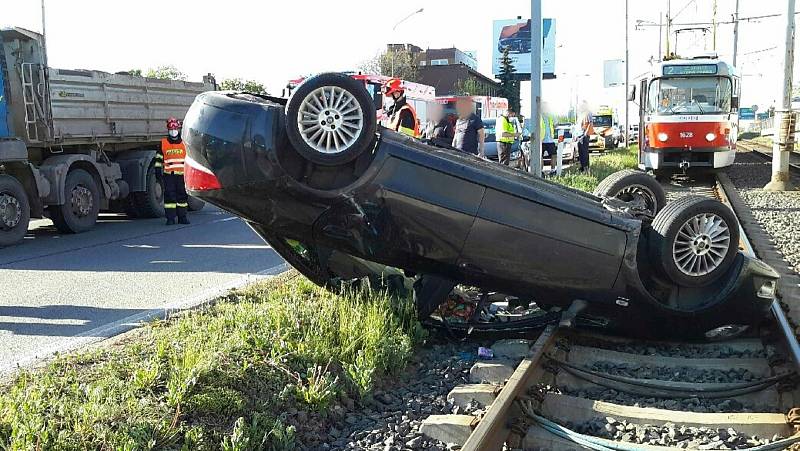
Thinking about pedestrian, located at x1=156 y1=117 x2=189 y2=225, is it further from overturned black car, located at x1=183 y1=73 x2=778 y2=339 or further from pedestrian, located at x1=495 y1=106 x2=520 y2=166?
overturned black car, located at x1=183 y1=73 x2=778 y2=339

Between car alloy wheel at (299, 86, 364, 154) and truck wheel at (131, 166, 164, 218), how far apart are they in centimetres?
1076

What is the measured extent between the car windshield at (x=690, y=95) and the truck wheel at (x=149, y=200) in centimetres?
1205

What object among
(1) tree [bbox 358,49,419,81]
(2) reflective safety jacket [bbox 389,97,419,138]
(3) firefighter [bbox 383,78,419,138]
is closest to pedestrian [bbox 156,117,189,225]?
(3) firefighter [bbox 383,78,419,138]

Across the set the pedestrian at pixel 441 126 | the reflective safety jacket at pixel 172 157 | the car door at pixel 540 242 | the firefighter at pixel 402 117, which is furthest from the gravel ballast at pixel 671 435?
the reflective safety jacket at pixel 172 157

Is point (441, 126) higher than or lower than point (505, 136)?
higher

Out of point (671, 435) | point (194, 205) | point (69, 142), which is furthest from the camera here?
point (194, 205)

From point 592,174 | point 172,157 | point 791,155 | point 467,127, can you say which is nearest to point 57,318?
point 467,127

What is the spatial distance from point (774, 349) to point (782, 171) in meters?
12.6

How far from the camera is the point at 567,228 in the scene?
4785mm

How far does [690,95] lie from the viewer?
60.0ft

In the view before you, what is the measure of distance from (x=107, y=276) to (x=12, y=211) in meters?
3.80

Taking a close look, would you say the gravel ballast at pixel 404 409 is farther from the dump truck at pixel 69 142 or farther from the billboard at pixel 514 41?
the billboard at pixel 514 41

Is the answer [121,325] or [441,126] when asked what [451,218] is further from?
[441,126]

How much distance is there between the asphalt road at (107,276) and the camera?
6.11 metres
